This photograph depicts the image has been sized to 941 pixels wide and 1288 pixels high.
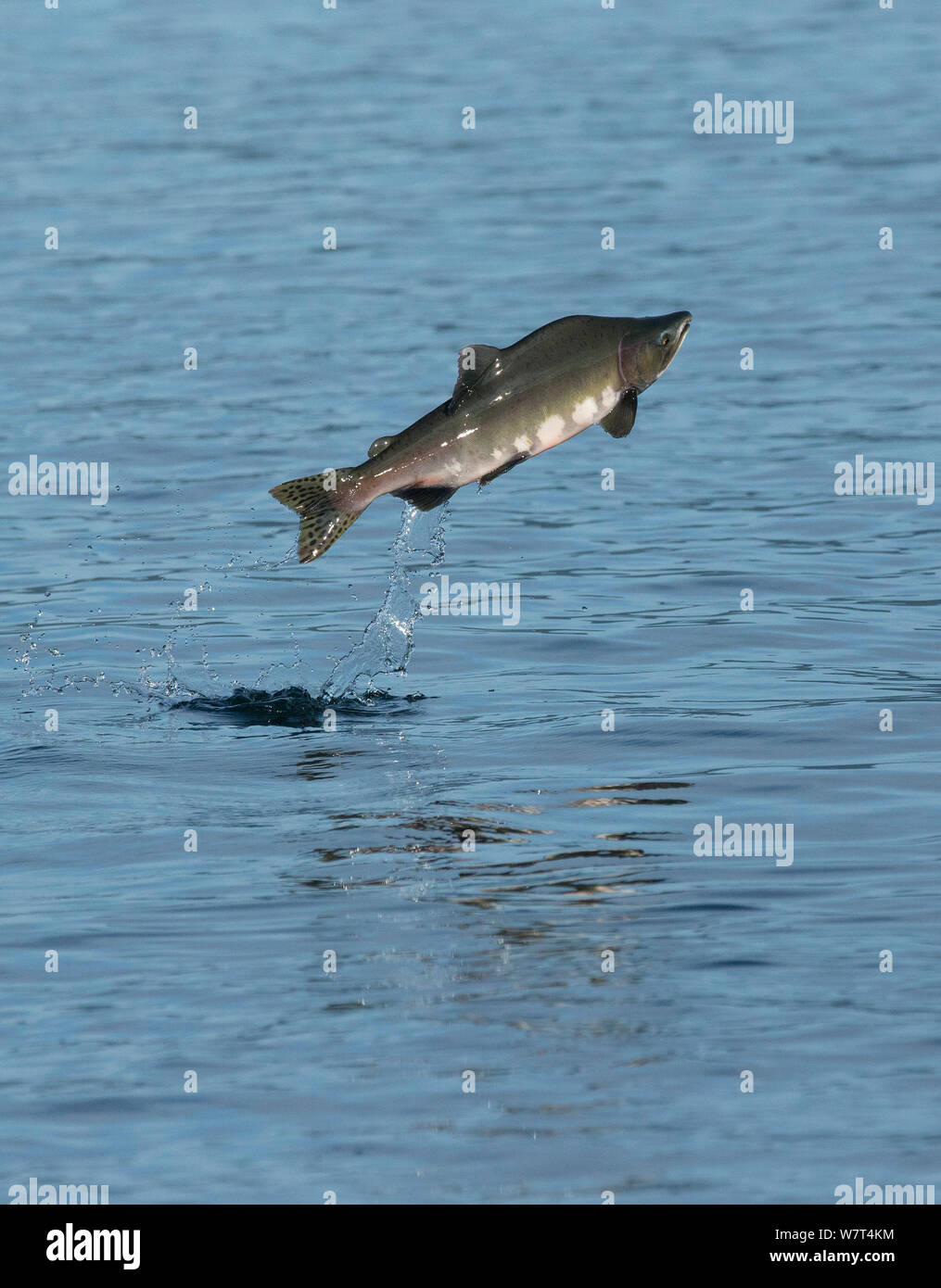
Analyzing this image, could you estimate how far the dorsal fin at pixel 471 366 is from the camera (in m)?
10.2

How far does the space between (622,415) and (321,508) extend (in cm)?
146

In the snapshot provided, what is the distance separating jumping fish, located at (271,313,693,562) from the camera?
10164 mm

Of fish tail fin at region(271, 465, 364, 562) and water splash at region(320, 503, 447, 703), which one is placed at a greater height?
fish tail fin at region(271, 465, 364, 562)

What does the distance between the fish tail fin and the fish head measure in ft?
4.34

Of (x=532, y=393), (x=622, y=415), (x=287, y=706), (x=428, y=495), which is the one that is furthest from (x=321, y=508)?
(x=287, y=706)

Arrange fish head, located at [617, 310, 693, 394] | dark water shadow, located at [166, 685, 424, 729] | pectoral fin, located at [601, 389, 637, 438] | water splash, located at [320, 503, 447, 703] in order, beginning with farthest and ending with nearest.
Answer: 1. water splash, located at [320, 503, 447, 703]
2. dark water shadow, located at [166, 685, 424, 729]
3. pectoral fin, located at [601, 389, 637, 438]
4. fish head, located at [617, 310, 693, 394]

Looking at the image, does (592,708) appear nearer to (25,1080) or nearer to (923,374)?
(25,1080)

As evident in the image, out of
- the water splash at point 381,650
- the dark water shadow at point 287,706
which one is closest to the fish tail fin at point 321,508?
the dark water shadow at point 287,706

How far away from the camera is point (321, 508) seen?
10617 mm

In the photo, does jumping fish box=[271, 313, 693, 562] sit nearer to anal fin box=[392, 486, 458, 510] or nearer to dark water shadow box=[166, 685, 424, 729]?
anal fin box=[392, 486, 458, 510]

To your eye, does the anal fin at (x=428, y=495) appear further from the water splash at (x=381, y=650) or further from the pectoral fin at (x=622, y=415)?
the water splash at (x=381, y=650)

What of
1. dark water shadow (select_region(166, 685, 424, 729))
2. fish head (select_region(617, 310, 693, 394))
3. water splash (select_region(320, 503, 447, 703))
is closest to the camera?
fish head (select_region(617, 310, 693, 394))

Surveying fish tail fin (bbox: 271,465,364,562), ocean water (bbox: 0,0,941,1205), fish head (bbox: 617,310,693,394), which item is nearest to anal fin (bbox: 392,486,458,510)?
fish tail fin (bbox: 271,465,364,562)

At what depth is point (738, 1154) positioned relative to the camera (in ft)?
24.4
